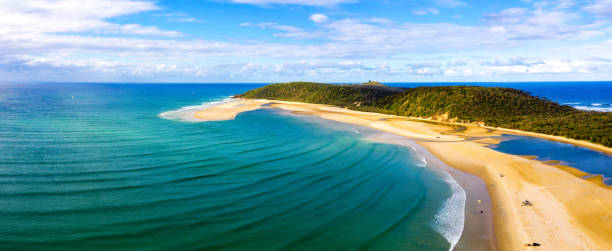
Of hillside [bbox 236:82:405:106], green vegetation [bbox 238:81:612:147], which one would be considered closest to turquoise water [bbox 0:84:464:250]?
green vegetation [bbox 238:81:612:147]

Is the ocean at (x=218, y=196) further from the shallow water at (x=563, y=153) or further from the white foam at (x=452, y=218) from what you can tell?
the shallow water at (x=563, y=153)

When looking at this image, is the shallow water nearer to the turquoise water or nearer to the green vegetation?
the green vegetation

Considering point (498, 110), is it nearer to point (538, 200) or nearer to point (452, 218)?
point (538, 200)

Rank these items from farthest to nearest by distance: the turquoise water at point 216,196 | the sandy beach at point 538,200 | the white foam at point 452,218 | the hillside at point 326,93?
the hillside at point 326,93 → the white foam at point 452,218 → the sandy beach at point 538,200 → the turquoise water at point 216,196

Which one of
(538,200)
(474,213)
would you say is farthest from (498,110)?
(474,213)

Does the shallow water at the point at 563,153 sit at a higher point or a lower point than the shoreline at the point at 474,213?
higher

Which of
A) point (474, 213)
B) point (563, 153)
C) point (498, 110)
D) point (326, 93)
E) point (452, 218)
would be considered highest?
point (326, 93)

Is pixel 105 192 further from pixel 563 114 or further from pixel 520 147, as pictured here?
pixel 563 114

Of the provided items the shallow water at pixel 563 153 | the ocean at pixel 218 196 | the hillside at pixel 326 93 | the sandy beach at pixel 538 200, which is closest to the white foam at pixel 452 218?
the ocean at pixel 218 196
